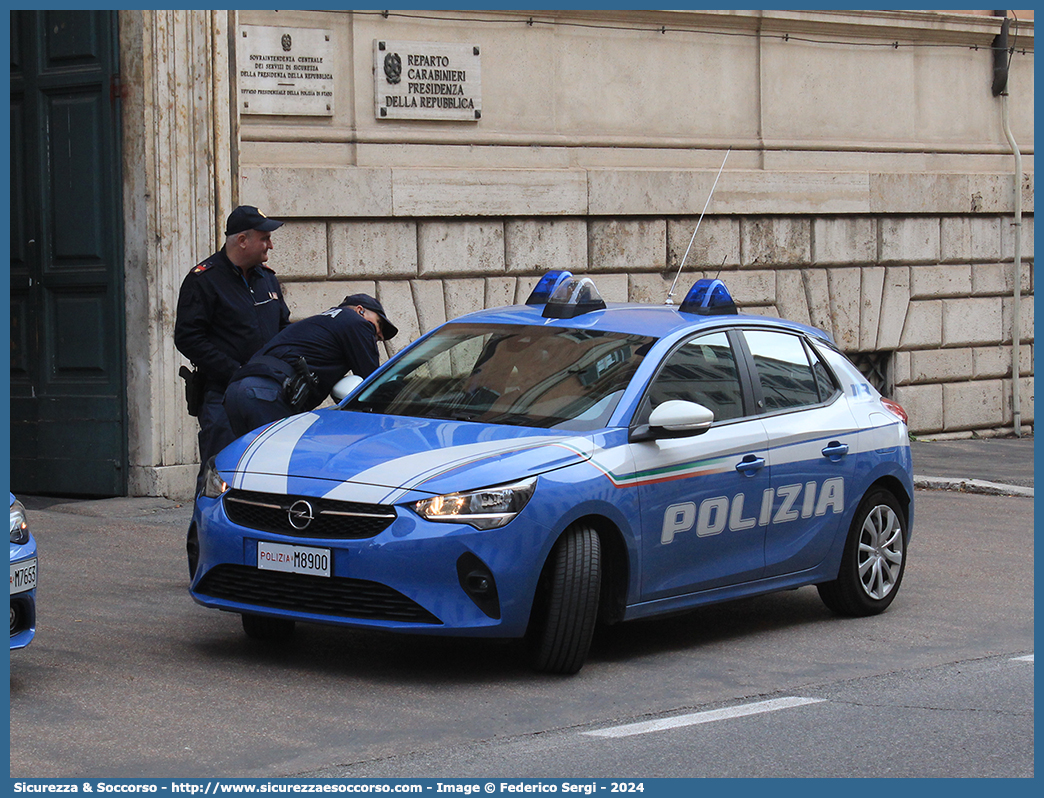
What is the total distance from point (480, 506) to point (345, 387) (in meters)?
1.73

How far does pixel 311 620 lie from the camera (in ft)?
21.0

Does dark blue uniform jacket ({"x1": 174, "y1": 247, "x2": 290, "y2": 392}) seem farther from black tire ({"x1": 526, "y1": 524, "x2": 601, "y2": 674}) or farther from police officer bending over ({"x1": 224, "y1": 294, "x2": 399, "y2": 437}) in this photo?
black tire ({"x1": 526, "y1": 524, "x2": 601, "y2": 674})

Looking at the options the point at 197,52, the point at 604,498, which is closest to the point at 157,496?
the point at 197,52

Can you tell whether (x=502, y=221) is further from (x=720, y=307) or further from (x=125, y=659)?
(x=125, y=659)

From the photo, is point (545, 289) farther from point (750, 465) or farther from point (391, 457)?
point (391, 457)

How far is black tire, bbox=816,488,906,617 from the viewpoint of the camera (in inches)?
320

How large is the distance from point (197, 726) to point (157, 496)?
612 centimetres

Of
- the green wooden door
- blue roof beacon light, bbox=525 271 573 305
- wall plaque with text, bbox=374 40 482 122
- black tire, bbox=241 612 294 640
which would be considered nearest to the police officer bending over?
blue roof beacon light, bbox=525 271 573 305

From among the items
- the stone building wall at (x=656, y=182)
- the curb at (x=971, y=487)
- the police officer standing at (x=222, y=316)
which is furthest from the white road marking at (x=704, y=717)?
the curb at (x=971, y=487)

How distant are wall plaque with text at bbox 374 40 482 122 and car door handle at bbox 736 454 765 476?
6.77 m

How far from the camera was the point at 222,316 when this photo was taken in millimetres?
8656

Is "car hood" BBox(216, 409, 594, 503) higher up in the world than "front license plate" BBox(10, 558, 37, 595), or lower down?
higher up

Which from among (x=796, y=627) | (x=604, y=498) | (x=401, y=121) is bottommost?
(x=796, y=627)

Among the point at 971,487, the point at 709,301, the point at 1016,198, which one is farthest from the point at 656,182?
the point at 709,301
